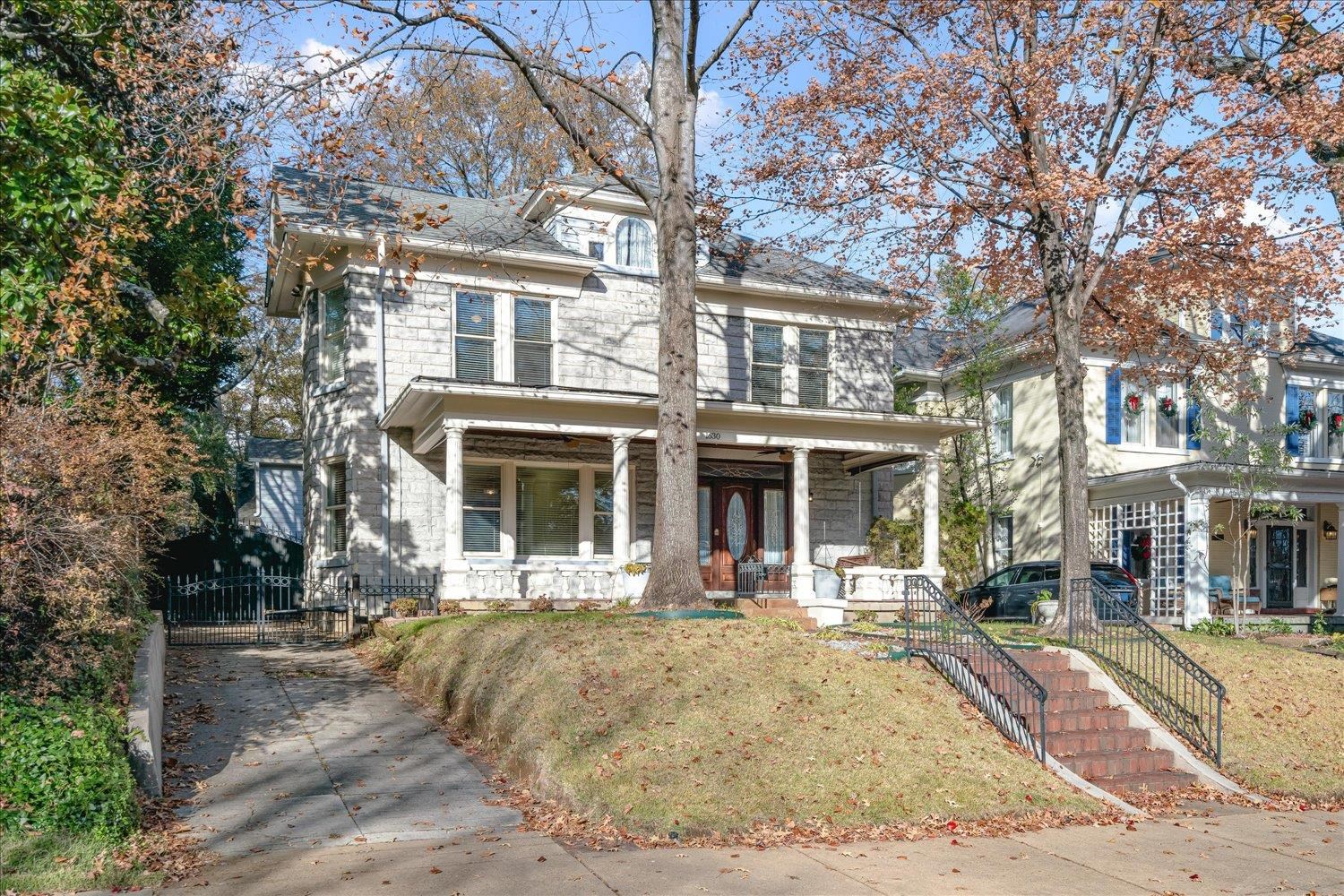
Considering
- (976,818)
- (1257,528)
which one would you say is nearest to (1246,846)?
(976,818)

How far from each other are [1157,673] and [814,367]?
11.1 meters

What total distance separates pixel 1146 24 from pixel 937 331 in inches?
430

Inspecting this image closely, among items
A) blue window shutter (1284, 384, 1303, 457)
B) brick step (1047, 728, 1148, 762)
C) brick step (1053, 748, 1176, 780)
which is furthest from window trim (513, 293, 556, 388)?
blue window shutter (1284, 384, 1303, 457)

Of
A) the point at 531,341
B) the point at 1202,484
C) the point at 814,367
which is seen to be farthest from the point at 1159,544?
the point at 531,341

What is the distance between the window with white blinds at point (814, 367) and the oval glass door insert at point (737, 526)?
2.52 meters

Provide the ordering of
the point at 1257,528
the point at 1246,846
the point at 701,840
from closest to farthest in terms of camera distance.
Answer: the point at 701,840
the point at 1246,846
the point at 1257,528

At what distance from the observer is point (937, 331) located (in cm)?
2712

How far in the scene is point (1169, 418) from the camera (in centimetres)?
2716

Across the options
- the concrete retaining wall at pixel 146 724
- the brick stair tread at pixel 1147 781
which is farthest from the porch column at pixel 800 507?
the concrete retaining wall at pixel 146 724

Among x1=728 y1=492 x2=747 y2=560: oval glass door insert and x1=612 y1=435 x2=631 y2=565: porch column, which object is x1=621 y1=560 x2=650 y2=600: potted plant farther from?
x1=728 y1=492 x2=747 y2=560: oval glass door insert

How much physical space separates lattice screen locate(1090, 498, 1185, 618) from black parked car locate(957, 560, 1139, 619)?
6.46ft

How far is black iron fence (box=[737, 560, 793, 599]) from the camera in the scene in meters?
21.6

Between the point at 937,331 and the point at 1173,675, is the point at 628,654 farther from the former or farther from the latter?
the point at 937,331

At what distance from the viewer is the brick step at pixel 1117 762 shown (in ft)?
36.6
